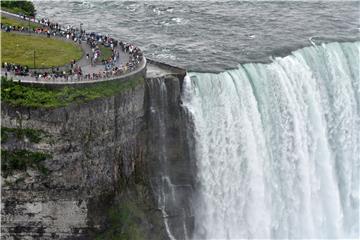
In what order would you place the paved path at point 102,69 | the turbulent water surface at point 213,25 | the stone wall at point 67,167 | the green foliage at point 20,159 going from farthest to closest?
the turbulent water surface at point 213,25 < the paved path at point 102,69 < the green foliage at point 20,159 < the stone wall at point 67,167

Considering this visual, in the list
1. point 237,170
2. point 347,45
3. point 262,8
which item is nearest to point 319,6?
point 262,8

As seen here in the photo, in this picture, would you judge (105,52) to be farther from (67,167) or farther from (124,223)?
(124,223)

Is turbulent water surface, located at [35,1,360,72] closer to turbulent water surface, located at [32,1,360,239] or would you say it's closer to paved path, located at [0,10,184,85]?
turbulent water surface, located at [32,1,360,239]

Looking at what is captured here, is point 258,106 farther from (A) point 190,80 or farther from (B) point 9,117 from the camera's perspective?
(B) point 9,117

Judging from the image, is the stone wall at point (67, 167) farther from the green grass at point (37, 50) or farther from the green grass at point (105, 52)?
the green grass at point (37, 50)

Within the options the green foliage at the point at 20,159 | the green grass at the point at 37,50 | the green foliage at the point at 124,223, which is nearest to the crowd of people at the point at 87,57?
the green grass at the point at 37,50

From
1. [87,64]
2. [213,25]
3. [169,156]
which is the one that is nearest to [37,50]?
[87,64]

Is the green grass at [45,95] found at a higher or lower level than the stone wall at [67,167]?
higher
